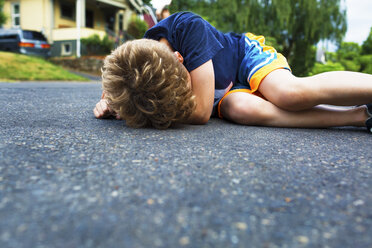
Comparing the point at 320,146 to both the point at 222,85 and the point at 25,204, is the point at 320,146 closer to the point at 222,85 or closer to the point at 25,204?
the point at 222,85

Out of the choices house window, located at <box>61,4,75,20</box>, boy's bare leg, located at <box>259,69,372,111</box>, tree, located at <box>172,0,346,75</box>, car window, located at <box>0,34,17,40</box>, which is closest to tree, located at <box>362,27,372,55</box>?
tree, located at <box>172,0,346,75</box>

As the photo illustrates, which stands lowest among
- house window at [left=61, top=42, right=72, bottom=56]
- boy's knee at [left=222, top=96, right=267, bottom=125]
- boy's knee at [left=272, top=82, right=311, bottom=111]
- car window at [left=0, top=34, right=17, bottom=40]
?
boy's knee at [left=222, top=96, right=267, bottom=125]

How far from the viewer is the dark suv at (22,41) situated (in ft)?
34.9

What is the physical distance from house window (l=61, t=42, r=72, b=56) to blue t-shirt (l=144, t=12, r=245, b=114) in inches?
459

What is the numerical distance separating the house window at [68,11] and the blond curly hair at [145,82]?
44.4ft

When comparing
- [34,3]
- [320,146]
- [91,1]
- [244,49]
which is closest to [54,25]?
[34,3]

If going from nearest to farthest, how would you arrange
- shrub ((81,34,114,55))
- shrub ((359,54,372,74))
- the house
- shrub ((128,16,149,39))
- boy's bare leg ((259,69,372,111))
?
boy's bare leg ((259,69,372,111))
shrub ((81,34,114,55))
the house
shrub ((359,54,372,74))
shrub ((128,16,149,39))

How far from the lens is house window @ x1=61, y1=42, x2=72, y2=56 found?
39.4 ft

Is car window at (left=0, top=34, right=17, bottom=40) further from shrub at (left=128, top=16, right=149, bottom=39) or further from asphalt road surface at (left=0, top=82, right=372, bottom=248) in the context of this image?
asphalt road surface at (left=0, top=82, right=372, bottom=248)

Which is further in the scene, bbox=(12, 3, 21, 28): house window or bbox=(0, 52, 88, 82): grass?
bbox=(12, 3, 21, 28): house window

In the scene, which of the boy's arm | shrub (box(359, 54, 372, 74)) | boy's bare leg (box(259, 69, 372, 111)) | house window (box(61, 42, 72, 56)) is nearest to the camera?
boy's bare leg (box(259, 69, 372, 111))

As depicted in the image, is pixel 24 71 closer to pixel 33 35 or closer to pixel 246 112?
pixel 33 35

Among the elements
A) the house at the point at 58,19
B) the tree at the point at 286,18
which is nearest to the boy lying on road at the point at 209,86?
the tree at the point at 286,18

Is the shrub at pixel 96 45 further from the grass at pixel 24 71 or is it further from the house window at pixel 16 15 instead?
the grass at pixel 24 71
